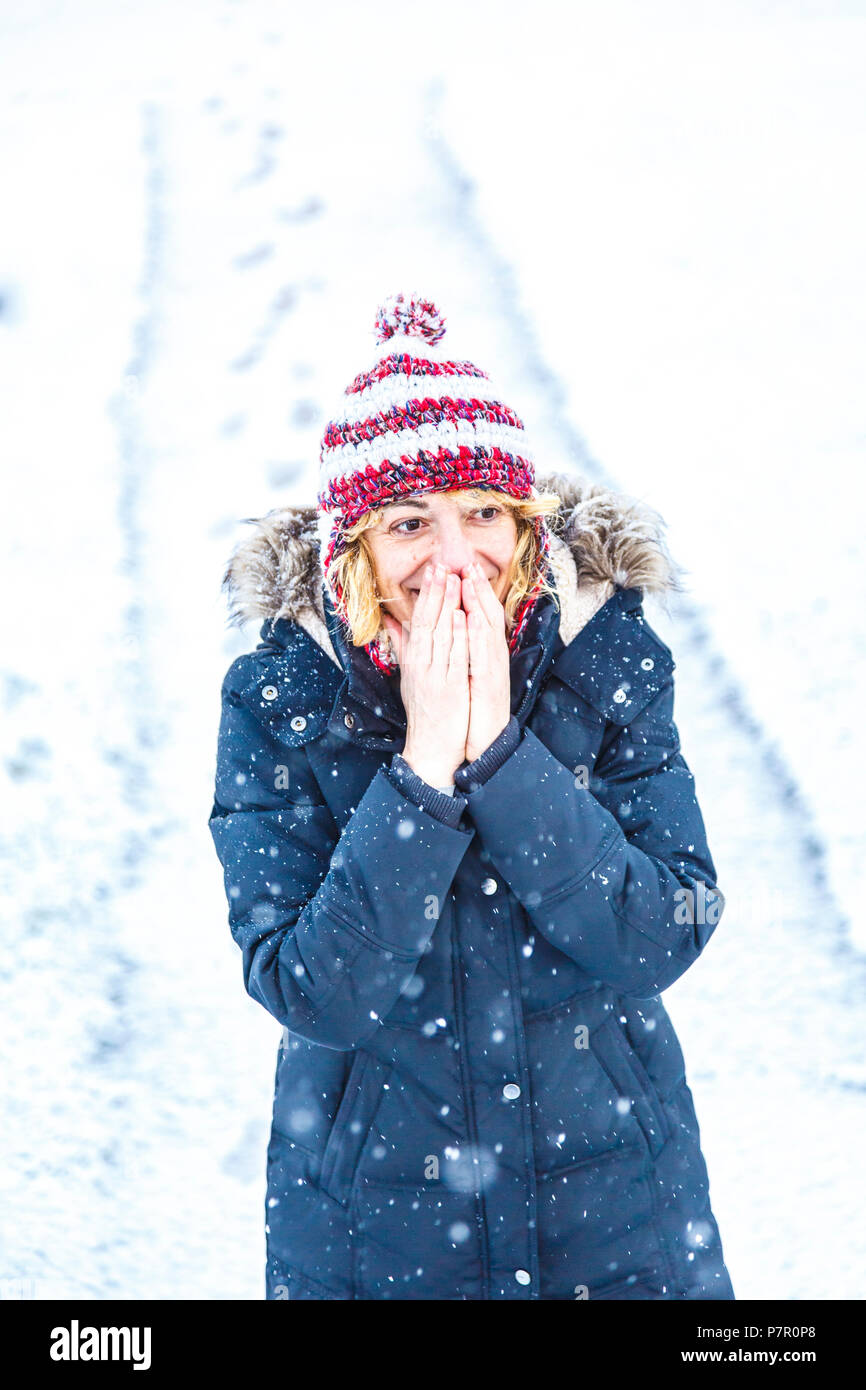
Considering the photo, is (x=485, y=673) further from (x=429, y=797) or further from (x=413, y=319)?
(x=413, y=319)

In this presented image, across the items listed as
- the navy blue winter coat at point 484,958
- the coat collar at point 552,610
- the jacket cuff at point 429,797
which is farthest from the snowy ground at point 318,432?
the jacket cuff at point 429,797

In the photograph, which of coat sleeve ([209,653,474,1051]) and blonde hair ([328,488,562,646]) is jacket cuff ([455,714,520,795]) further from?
blonde hair ([328,488,562,646])

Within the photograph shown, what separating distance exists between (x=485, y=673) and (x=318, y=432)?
5.62 meters

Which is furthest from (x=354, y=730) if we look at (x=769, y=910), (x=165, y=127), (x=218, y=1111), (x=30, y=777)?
(x=165, y=127)

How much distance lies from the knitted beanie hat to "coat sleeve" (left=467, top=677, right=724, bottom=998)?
0.40m

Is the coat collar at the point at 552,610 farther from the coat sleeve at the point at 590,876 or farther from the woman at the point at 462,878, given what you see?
the coat sleeve at the point at 590,876

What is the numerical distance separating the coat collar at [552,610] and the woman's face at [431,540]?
0.13 m

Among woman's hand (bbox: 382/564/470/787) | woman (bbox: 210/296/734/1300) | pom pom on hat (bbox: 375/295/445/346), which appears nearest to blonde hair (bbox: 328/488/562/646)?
woman (bbox: 210/296/734/1300)

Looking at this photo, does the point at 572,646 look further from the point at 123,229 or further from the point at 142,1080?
the point at 123,229

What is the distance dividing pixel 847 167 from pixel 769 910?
6.74 m

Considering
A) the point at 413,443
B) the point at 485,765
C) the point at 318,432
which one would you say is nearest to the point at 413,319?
the point at 413,443

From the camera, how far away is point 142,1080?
12.6 ft
